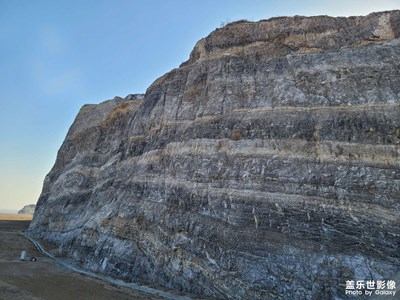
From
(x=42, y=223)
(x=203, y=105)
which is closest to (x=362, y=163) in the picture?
(x=203, y=105)

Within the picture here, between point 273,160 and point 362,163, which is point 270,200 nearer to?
point 273,160

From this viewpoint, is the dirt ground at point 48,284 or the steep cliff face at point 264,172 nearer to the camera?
the steep cliff face at point 264,172

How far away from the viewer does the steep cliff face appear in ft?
29.8

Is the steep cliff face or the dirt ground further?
the dirt ground

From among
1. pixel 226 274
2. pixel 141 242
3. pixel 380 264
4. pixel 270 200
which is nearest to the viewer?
pixel 380 264

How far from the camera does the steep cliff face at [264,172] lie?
9.09 m

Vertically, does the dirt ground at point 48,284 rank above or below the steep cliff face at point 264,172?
below

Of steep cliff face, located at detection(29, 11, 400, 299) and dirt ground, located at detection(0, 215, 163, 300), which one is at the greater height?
steep cliff face, located at detection(29, 11, 400, 299)

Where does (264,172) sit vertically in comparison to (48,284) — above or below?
above

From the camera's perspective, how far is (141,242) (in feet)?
42.4

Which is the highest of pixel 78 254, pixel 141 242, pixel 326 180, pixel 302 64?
pixel 302 64

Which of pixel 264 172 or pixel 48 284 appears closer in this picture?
pixel 264 172

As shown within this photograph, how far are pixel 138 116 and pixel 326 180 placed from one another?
1320cm

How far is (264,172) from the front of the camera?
37.0ft
